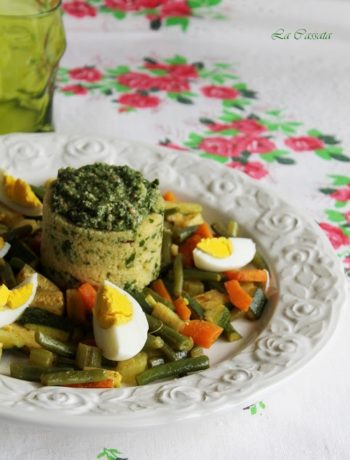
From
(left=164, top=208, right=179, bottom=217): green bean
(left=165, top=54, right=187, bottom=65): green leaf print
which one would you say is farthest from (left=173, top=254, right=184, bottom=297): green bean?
(left=165, top=54, right=187, bottom=65): green leaf print

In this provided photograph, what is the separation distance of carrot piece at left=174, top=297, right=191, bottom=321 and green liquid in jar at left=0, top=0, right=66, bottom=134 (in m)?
2.07

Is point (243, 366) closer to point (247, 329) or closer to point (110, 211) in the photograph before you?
point (247, 329)

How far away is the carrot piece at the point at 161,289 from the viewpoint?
15.9ft

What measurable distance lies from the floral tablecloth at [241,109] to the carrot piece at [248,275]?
1.86ft

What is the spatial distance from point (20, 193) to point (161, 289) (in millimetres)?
1068

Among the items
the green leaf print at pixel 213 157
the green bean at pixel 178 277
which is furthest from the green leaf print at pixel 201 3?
the green bean at pixel 178 277

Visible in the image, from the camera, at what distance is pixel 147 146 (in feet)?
19.6

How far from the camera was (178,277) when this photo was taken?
16.1 feet

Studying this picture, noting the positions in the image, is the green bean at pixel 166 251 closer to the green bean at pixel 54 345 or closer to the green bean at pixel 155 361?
the green bean at pixel 155 361

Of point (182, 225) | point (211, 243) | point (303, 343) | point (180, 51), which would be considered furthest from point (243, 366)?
point (180, 51)

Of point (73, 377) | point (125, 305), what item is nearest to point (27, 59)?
point (125, 305)

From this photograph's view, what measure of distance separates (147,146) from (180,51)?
2.44 metres

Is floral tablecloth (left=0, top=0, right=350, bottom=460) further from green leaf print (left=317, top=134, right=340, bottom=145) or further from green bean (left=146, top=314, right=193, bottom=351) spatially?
green bean (left=146, top=314, right=193, bottom=351)

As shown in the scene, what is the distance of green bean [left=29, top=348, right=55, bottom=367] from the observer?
4207 millimetres
